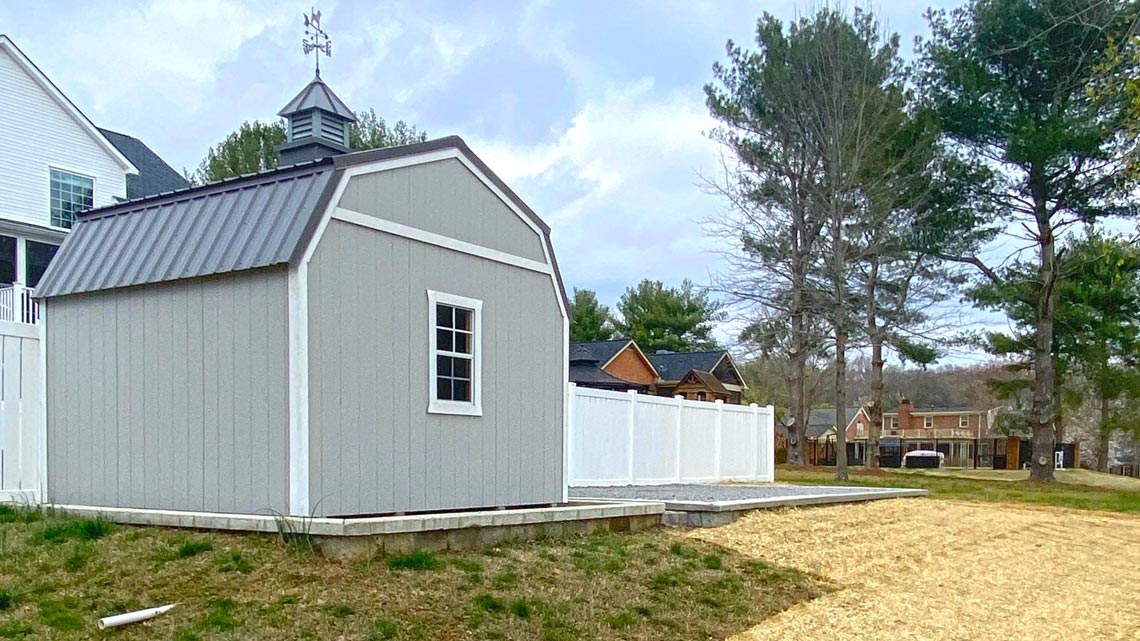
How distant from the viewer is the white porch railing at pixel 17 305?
16.4m

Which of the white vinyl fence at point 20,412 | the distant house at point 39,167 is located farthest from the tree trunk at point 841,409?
the white vinyl fence at point 20,412

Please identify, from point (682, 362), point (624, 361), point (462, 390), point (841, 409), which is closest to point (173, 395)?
point (462, 390)

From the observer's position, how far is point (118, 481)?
7.67 meters

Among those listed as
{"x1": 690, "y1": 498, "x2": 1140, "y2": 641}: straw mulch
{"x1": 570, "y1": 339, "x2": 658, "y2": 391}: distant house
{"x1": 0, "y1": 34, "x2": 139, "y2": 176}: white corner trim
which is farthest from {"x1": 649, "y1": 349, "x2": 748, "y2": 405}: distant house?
{"x1": 690, "y1": 498, "x2": 1140, "y2": 641}: straw mulch

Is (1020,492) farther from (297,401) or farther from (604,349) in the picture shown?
(297,401)

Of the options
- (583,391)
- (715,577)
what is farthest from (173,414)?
(583,391)

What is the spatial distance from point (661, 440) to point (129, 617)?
398 inches

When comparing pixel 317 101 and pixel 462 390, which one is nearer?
pixel 462 390

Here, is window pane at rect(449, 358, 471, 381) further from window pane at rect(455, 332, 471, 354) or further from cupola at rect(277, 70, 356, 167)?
cupola at rect(277, 70, 356, 167)

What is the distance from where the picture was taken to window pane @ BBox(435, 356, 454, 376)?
7949 millimetres

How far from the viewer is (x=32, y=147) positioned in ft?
64.0

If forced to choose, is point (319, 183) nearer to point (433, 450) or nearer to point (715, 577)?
point (433, 450)

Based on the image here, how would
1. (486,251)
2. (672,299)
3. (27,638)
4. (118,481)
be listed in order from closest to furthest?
(27,638)
(118,481)
(486,251)
(672,299)

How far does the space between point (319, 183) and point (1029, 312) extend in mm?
24087
